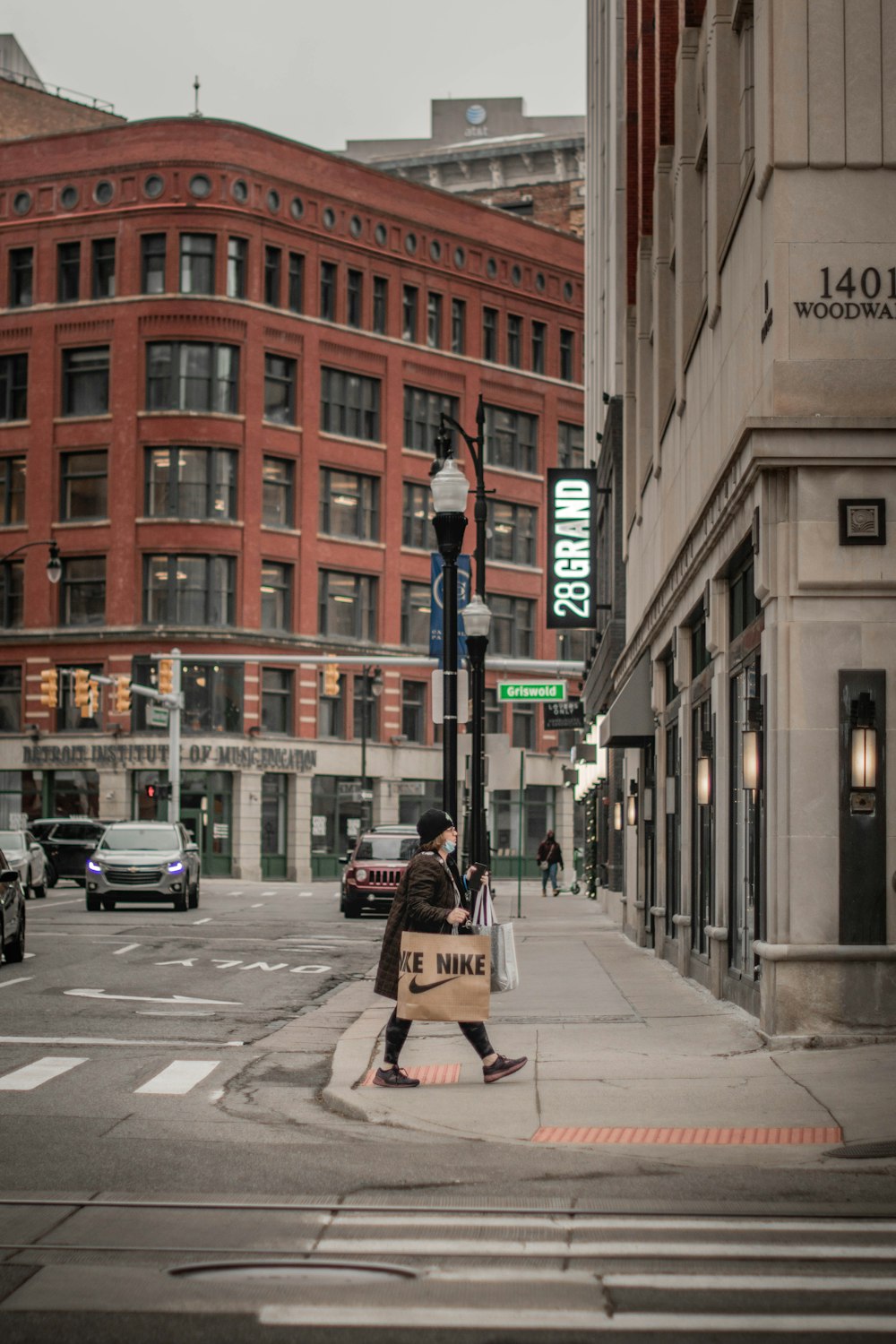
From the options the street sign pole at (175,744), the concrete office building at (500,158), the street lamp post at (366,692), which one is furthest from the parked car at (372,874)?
the concrete office building at (500,158)

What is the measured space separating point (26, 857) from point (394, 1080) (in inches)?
1162

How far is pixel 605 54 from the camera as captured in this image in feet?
140

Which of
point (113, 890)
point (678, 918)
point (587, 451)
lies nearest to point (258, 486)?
point (587, 451)

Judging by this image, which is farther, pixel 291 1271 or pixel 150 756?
pixel 150 756

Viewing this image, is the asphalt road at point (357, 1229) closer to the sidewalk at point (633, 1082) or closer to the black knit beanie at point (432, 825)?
the sidewalk at point (633, 1082)

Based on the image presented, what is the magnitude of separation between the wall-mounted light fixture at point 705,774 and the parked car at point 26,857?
2326 cm

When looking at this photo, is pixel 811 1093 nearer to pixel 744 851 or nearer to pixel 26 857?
pixel 744 851

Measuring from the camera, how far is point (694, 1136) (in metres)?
10.0

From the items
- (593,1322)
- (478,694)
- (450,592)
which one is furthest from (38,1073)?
(478,694)

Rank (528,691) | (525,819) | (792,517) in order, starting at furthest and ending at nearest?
(525,819) → (528,691) → (792,517)

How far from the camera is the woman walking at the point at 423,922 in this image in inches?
472

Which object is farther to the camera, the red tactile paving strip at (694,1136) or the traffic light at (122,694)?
the traffic light at (122,694)

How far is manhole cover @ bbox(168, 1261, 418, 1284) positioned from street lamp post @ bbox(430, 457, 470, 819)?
419 inches

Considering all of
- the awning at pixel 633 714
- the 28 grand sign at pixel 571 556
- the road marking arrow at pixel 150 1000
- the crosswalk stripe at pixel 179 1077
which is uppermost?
the 28 grand sign at pixel 571 556
